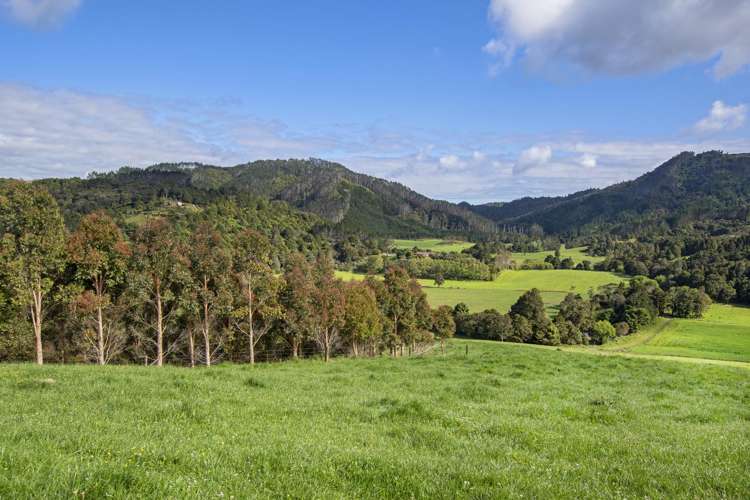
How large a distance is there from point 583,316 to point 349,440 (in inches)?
4304

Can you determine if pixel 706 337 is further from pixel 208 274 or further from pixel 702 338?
pixel 208 274

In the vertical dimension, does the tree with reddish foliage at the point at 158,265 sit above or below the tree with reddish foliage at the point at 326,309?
above

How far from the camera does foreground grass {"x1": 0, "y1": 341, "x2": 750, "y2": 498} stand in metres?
7.26

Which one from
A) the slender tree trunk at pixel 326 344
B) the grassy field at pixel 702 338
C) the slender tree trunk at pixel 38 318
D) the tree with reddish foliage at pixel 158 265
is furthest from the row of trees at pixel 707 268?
the slender tree trunk at pixel 38 318

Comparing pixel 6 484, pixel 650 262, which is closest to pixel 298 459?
pixel 6 484

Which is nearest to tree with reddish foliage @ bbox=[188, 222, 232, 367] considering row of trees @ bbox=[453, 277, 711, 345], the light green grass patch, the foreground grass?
the foreground grass

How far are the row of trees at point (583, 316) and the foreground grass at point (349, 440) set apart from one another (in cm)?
7954

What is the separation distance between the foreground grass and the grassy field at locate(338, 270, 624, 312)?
9806cm

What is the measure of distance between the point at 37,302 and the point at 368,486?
31390 mm

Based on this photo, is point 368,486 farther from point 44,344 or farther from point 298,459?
point 44,344

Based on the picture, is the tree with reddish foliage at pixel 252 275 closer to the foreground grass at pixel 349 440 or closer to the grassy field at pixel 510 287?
the foreground grass at pixel 349 440

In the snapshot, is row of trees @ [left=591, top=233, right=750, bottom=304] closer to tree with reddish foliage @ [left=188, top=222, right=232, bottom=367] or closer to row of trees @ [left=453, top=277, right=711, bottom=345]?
row of trees @ [left=453, top=277, right=711, bottom=345]

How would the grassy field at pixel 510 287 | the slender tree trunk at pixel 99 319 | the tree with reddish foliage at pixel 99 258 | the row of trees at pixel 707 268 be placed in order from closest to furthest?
the tree with reddish foliage at pixel 99 258, the slender tree trunk at pixel 99 319, the grassy field at pixel 510 287, the row of trees at pixel 707 268

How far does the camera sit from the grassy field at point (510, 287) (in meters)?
124
